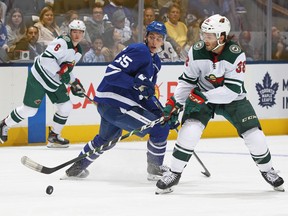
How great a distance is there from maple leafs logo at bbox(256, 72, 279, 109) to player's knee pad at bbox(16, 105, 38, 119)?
2.42 meters

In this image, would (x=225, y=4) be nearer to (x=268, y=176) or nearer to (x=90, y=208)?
(x=268, y=176)

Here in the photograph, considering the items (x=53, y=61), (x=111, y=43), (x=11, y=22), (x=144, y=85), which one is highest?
(x=144, y=85)

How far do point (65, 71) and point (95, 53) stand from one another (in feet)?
2.89

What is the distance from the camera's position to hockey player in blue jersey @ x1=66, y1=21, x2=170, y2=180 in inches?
232

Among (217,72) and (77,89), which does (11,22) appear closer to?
(77,89)

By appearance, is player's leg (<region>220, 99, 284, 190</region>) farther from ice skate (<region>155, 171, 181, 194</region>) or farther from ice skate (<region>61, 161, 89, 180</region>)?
ice skate (<region>61, 161, 89, 180</region>)

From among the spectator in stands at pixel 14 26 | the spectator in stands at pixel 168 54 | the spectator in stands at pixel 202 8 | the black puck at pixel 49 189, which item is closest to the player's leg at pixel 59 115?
the spectator in stands at pixel 14 26

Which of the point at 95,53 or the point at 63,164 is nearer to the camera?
the point at 63,164

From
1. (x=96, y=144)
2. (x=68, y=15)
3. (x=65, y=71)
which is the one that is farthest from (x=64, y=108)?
(x=96, y=144)

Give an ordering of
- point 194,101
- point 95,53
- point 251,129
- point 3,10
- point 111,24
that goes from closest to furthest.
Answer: point 194,101, point 251,129, point 3,10, point 95,53, point 111,24

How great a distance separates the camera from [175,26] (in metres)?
9.22

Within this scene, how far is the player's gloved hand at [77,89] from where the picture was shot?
7910mm

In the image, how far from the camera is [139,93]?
5.99 metres

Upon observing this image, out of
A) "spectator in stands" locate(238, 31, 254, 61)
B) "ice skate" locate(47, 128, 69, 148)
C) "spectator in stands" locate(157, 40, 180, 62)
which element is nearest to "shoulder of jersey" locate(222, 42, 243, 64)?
"ice skate" locate(47, 128, 69, 148)
